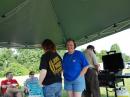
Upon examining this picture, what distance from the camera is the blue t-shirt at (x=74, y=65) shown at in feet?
16.0

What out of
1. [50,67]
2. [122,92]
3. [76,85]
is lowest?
[122,92]

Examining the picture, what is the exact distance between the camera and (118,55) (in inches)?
322

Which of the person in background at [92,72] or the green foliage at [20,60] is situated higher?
the green foliage at [20,60]

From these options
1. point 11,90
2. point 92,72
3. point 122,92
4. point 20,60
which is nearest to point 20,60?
point 20,60

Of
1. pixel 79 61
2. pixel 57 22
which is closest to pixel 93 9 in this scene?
pixel 57 22

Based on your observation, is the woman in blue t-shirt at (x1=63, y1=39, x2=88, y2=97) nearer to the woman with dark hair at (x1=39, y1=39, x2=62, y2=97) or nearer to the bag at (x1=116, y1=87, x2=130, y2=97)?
the woman with dark hair at (x1=39, y1=39, x2=62, y2=97)

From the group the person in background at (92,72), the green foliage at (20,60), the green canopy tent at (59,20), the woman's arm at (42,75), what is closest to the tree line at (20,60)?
the green foliage at (20,60)

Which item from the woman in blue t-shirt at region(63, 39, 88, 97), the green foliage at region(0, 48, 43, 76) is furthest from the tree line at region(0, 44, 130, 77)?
the woman in blue t-shirt at region(63, 39, 88, 97)

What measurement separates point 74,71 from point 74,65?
94 millimetres

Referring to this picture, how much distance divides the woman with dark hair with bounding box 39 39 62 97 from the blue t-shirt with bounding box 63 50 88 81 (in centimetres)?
52

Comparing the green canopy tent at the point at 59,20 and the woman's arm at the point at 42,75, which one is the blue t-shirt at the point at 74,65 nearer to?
the woman's arm at the point at 42,75

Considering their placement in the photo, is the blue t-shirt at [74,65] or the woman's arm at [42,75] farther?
the blue t-shirt at [74,65]

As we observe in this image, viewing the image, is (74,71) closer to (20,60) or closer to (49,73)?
(49,73)

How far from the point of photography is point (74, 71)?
489 cm
